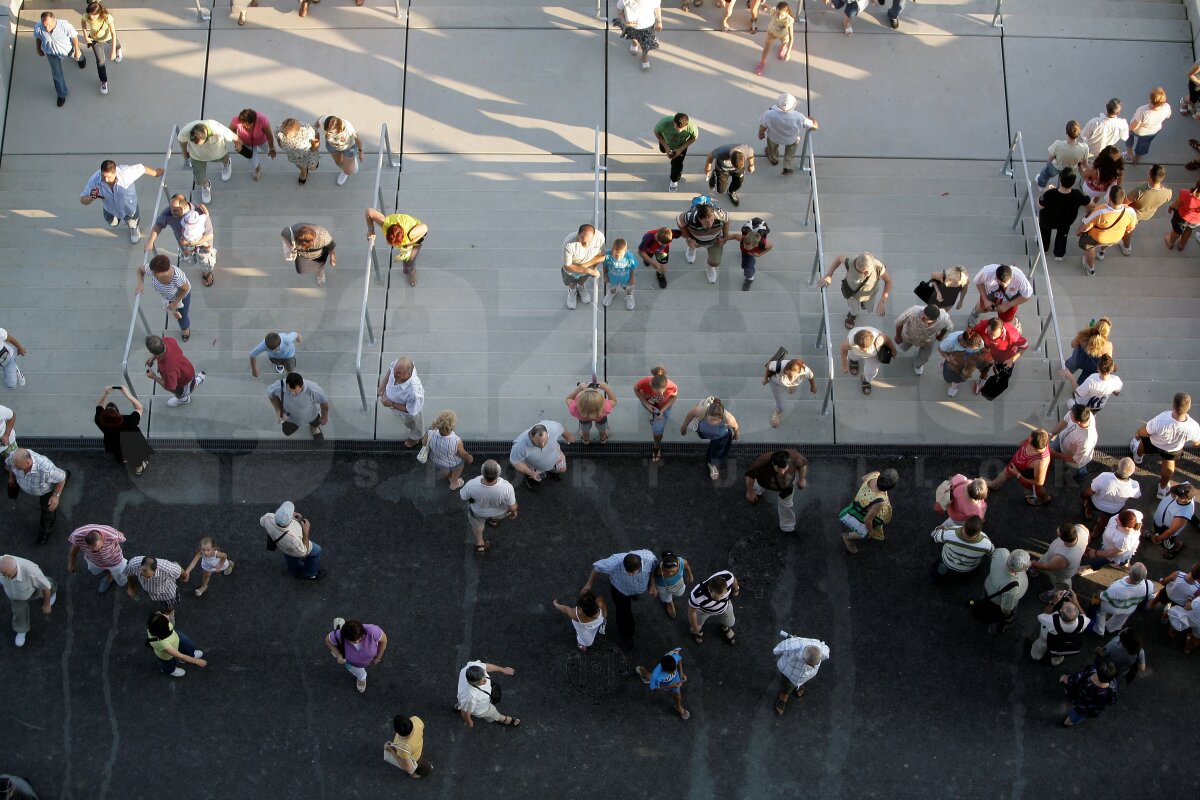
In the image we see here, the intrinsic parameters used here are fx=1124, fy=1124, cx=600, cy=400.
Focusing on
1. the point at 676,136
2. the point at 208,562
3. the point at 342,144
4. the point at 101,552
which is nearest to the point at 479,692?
the point at 208,562

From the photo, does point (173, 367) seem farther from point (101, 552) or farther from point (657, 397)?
point (657, 397)

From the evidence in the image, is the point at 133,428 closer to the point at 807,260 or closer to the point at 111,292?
the point at 111,292

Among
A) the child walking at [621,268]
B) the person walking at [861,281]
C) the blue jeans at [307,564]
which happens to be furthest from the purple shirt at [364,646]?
the person walking at [861,281]

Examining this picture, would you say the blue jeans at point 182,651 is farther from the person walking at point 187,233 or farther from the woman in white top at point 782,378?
the woman in white top at point 782,378

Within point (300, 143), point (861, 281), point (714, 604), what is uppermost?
point (300, 143)

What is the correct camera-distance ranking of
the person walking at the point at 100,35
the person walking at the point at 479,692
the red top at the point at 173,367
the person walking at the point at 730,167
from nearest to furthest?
the person walking at the point at 479,692 < the red top at the point at 173,367 < the person walking at the point at 730,167 < the person walking at the point at 100,35

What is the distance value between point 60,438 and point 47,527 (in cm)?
127

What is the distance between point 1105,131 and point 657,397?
6.86 meters

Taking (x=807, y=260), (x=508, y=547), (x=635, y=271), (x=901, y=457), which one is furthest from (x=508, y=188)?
(x=901, y=457)

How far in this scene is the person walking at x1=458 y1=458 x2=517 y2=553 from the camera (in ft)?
36.0

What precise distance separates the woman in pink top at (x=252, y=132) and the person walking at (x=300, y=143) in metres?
0.16

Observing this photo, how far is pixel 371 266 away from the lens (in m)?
13.8

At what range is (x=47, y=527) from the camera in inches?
466

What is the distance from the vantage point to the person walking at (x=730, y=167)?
44.4ft
